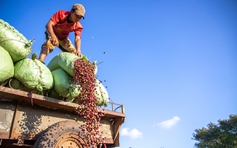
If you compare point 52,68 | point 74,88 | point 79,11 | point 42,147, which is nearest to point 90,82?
Result: point 74,88

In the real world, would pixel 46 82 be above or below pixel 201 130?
below

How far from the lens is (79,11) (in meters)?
3.26

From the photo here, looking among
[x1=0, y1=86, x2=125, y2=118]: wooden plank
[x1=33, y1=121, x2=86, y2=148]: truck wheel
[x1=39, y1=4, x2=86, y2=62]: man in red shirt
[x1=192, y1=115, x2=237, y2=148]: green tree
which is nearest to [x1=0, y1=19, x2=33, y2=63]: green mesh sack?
[x1=0, y1=86, x2=125, y2=118]: wooden plank

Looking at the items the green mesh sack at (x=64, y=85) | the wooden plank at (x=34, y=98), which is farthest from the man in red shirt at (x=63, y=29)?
the wooden plank at (x=34, y=98)

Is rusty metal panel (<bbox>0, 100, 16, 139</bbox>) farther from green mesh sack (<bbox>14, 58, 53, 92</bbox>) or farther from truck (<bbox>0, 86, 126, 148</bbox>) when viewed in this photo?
green mesh sack (<bbox>14, 58, 53, 92</bbox>)

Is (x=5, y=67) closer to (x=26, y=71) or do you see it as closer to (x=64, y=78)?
(x=26, y=71)

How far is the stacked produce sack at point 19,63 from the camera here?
2160 mm

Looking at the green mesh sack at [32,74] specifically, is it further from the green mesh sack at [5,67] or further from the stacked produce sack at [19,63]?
the green mesh sack at [5,67]

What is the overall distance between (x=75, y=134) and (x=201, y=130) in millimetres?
32806

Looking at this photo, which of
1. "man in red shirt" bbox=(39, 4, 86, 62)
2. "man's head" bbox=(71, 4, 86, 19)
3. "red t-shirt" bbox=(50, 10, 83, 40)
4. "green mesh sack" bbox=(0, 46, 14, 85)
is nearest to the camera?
"green mesh sack" bbox=(0, 46, 14, 85)

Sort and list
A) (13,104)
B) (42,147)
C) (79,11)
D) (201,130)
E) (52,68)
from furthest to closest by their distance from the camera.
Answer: (201,130), (79,11), (52,68), (13,104), (42,147)

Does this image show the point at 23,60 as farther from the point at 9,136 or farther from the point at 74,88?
the point at 9,136

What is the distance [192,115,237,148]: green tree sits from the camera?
81.6 feet

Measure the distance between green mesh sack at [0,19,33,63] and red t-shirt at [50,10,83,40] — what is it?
111 cm
